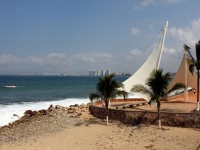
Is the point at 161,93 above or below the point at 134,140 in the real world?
above

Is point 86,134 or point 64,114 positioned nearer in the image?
point 86,134

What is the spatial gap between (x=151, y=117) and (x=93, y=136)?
16.4ft

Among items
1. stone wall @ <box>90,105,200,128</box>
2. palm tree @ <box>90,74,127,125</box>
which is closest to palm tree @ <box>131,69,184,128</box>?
stone wall @ <box>90,105,200,128</box>

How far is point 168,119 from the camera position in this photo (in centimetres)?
2556

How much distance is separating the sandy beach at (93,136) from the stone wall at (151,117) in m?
0.60

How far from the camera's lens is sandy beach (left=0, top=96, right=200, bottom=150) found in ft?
70.9

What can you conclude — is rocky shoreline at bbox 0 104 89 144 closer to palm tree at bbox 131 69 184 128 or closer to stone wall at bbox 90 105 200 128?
stone wall at bbox 90 105 200 128

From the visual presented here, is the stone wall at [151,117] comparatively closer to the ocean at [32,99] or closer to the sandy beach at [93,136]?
the sandy beach at [93,136]

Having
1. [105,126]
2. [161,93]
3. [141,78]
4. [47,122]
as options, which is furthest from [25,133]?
[141,78]

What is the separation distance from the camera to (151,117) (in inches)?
1032

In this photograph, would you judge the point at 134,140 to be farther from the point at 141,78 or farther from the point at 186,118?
the point at 141,78

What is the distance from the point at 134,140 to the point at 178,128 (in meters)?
Answer: 3.88

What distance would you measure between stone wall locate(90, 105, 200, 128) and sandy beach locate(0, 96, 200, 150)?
60cm

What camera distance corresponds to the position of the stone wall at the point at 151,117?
2473 cm
